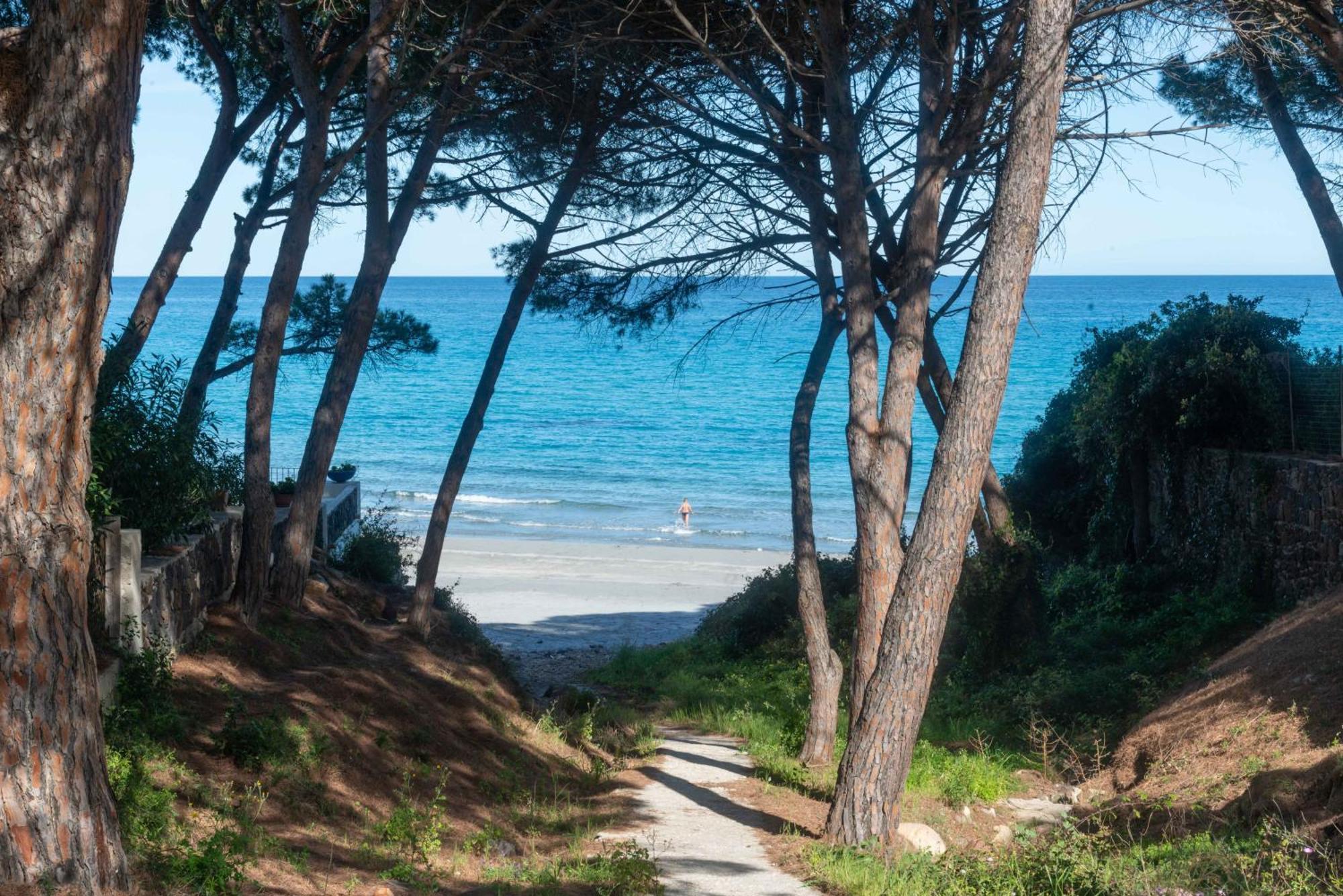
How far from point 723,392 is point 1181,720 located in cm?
5131

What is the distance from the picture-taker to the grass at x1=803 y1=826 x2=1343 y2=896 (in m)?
4.80

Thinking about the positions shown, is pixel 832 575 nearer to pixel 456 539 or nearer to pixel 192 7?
pixel 192 7

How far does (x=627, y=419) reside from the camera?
174 feet

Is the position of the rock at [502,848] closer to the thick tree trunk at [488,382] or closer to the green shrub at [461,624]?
the thick tree trunk at [488,382]

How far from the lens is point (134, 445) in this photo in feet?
26.6

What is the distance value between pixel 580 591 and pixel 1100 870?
17.4m

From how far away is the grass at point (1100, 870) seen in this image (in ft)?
15.8

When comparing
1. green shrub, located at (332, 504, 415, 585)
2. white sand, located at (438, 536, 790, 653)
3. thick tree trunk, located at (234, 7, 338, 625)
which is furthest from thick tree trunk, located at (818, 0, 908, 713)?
white sand, located at (438, 536, 790, 653)

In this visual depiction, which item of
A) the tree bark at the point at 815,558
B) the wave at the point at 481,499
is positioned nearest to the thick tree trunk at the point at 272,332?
the tree bark at the point at 815,558

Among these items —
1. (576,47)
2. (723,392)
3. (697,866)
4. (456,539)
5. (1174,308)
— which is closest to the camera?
(697,866)

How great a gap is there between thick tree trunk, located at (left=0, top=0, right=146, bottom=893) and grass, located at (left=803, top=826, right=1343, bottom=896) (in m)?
3.58

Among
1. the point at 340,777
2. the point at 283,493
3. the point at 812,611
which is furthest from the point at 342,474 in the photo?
the point at 340,777

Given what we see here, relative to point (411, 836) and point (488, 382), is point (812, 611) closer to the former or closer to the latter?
point (411, 836)

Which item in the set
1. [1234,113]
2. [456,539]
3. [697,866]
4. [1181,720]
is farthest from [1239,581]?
[456,539]
